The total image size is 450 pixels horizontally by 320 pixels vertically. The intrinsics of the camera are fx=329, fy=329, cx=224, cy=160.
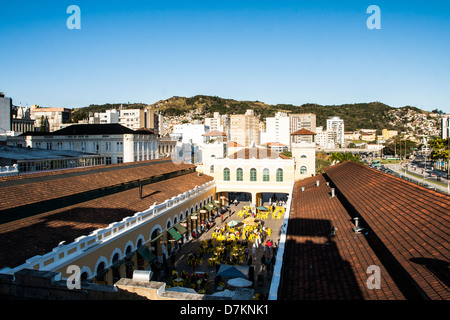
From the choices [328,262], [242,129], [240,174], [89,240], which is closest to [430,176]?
[240,174]

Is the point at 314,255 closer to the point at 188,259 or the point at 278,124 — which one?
the point at 188,259

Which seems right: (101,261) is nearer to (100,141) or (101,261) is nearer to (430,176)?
(100,141)

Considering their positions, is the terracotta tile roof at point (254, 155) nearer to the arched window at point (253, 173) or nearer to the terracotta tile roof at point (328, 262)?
the arched window at point (253, 173)

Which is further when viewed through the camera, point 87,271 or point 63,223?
point 63,223

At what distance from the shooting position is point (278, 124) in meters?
146

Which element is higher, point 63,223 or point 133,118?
point 133,118

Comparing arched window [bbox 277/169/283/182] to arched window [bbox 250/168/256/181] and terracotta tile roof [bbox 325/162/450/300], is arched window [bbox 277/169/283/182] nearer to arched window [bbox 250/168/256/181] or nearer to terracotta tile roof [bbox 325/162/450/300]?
arched window [bbox 250/168/256/181]

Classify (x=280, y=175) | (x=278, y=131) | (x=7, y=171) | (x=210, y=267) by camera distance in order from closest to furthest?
(x=210, y=267), (x=7, y=171), (x=280, y=175), (x=278, y=131)

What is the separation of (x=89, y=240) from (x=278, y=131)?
135421mm

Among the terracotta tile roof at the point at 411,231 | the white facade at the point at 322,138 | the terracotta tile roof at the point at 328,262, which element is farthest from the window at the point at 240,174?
the white facade at the point at 322,138

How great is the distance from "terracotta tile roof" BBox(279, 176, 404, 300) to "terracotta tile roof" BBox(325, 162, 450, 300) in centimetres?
63

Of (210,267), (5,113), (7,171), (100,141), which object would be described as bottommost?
(210,267)

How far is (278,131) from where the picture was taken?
476ft
